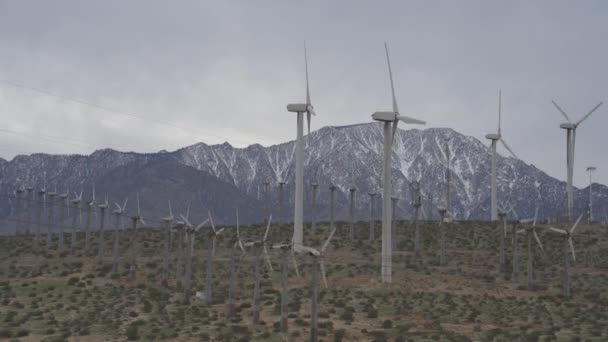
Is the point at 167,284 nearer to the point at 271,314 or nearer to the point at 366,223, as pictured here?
the point at 271,314

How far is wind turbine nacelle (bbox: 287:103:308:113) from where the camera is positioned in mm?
101125

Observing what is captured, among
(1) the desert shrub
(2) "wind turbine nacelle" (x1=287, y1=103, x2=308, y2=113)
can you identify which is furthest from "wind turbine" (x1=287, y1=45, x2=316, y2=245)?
(1) the desert shrub

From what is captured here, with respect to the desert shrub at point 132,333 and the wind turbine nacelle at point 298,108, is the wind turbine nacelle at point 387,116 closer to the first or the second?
the wind turbine nacelle at point 298,108

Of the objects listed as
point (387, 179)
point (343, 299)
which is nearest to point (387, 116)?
point (387, 179)

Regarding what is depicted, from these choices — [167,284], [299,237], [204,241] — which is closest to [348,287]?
[299,237]

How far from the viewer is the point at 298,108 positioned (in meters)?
101

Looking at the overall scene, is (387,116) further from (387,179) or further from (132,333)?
(132,333)

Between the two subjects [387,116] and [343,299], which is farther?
[387,116]

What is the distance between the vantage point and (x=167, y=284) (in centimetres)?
8556

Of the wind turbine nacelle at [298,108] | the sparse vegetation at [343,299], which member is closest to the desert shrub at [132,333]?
the sparse vegetation at [343,299]

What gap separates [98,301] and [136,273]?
22.6 metres

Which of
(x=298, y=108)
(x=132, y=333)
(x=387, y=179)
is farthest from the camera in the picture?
(x=298, y=108)

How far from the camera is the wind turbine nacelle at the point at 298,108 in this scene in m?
101

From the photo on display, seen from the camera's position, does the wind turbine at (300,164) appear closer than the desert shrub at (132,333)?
No
